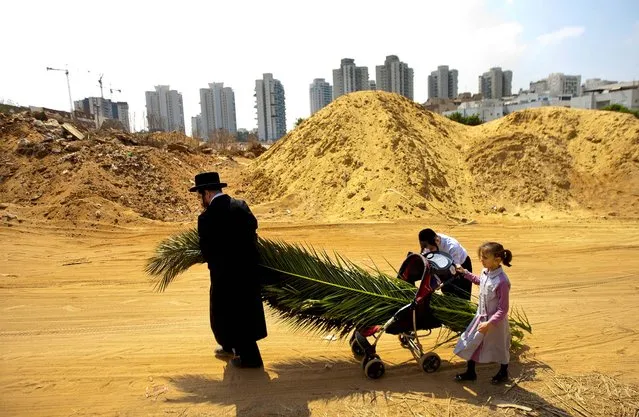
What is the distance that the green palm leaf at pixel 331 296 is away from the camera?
3967mm

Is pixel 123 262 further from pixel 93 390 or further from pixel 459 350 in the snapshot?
pixel 459 350

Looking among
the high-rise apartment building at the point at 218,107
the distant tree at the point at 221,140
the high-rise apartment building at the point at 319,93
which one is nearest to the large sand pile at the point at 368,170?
the distant tree at the point at 221,140

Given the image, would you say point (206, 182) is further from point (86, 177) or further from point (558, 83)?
point (558, 83)

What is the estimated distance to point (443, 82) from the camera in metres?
94.8

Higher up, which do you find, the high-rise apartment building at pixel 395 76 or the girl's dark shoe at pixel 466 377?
the high-rise apartment building at pixel 395 76

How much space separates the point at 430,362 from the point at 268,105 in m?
74.6

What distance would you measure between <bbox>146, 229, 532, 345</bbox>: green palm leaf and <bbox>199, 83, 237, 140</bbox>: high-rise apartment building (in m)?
78.0

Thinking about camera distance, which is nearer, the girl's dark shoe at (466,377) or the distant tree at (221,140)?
the girl's dark shoe at (466,377)

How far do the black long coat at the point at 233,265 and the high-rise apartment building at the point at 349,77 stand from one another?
7251 cm

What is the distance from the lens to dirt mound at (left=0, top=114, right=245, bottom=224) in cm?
1366

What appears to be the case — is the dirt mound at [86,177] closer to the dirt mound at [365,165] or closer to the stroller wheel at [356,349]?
the dirt mound at [365,165]

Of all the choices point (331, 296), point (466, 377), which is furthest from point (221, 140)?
point (466, 377)

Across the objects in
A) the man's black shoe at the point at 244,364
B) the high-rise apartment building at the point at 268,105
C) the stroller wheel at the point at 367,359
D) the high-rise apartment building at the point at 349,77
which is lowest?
the man's black shoe at the point at 244,364

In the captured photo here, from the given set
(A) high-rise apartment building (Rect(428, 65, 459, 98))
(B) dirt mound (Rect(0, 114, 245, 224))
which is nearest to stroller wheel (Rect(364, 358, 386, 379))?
(B) dirt mound (Rect(0, 114, 245, 224))
